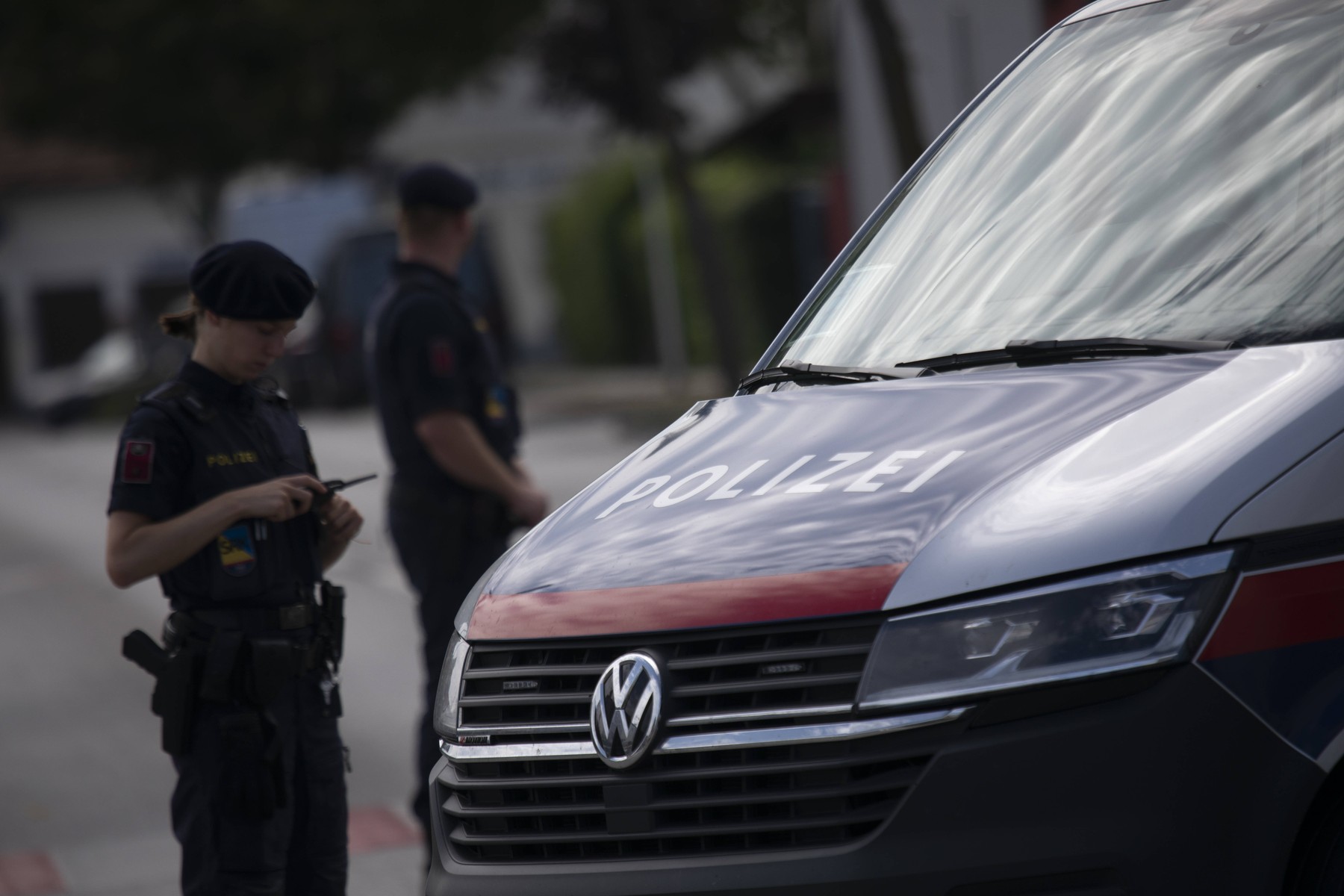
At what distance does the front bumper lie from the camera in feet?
8.55

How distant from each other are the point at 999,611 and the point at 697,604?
1.45 ft

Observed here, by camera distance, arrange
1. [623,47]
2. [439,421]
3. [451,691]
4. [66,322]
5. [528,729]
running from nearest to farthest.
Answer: [528,729], [451,691], [439,421], [623,47], [66,322]

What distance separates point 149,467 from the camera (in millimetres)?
4148

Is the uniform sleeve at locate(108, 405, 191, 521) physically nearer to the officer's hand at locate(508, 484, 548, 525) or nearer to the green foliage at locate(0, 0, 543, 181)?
the officer's hand at locate(508, 484, 548, 525)

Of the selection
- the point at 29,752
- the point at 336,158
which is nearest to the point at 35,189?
the point at 336,158

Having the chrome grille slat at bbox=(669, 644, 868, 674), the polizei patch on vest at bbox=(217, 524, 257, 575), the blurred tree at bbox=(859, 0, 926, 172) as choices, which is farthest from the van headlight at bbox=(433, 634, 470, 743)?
the blurred tree at bbox=(859, 0, 926, 172)

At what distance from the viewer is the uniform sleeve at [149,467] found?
13.6 ft

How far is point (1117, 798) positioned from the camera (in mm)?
2617

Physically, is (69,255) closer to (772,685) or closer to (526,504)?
(526,504)

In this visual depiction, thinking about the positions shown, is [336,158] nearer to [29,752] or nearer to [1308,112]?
[29,752]

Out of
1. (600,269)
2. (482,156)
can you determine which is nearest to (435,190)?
(600,269)

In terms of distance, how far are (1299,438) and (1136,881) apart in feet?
2.15

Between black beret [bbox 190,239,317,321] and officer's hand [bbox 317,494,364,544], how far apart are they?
1.45 feet

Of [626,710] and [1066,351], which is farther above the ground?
[1066,351]
